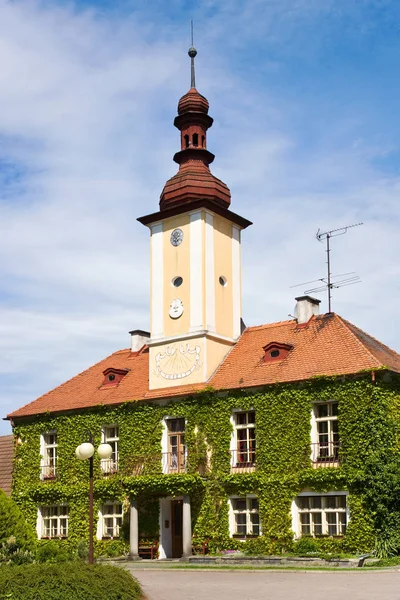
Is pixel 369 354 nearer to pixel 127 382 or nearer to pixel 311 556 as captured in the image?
pixel 311 556

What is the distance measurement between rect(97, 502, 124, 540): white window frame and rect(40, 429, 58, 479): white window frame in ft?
10.4

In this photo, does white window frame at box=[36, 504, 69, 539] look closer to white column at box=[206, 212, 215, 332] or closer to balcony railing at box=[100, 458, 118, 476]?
balcony railing at box=[100, 458, 118, 476]

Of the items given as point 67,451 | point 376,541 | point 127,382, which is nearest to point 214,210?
point 127,382

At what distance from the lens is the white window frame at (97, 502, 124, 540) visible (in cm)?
3247

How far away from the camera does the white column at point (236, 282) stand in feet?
113

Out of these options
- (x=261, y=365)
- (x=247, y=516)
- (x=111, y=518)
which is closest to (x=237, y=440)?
(x=247, y=516)

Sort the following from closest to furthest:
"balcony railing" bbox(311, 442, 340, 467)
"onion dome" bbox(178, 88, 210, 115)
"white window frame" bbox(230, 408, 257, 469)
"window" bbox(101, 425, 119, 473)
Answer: "balcony railing" bbox(311, 442, 340, 467) → "white window frame" bbox(230, 408, 257, 469) → "window" bbox(101, 425, 119, 473) → "onion dome" bbox(178, 88, 210, 115)

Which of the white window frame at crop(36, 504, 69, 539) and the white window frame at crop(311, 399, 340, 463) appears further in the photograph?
the white window frame at crop(36, 504, 69, 539)

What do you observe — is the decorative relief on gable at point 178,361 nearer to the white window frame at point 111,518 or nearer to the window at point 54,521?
the white window frame at point 111,518

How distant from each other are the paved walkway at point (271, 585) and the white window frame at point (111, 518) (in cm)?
851

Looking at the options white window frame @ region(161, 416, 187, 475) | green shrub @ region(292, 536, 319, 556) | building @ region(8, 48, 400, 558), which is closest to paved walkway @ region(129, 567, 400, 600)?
green shrub @ region(292, 536, 319, 556)

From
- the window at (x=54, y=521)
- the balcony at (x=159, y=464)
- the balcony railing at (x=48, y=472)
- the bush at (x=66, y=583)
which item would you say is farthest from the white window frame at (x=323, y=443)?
the bush at (x=66, y=583)

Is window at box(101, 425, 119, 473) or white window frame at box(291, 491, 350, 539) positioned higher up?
window at box(101, 425, 119, 473)

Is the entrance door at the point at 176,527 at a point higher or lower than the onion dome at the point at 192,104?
lower
